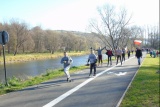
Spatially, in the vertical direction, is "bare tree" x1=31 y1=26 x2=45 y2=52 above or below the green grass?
above

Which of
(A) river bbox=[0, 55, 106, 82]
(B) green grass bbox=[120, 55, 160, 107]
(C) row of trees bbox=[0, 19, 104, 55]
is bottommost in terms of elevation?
(A) river bbox=[0, 55, 106, 82]

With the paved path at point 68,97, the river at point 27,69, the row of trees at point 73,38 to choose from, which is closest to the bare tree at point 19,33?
the row of trees at point 73,38

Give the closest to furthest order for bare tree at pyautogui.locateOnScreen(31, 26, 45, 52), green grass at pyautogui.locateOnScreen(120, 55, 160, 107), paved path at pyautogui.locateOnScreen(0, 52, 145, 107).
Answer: green grass at pyautogui.locateOnScreen(120, 55, 160, 107), paved path at pyautogui.locateOnScreen(0, 52, 145, 107), bare tree at pyautogui.locateOnScreen(31, 26, 45, 52)

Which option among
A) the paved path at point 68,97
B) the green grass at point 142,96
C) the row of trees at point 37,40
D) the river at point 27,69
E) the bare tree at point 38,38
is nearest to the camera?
the green grass at point 142,96

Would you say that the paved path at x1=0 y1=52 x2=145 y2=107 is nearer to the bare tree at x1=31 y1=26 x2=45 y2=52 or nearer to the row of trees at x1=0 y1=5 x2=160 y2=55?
the row of trees at x1=0 y1=5 x2=160 y2=55

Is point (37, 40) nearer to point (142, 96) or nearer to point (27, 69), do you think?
point (27, 69)

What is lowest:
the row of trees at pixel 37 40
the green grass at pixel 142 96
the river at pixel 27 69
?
the river at pixel 27 69

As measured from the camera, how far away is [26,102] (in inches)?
326

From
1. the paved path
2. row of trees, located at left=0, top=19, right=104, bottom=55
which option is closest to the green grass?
the paved path

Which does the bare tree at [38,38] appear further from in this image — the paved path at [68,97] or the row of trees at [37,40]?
the paved path at [68,97]

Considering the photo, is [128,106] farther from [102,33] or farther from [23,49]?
[23,49]

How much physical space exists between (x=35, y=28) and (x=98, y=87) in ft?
294

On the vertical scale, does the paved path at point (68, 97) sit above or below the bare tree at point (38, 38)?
below

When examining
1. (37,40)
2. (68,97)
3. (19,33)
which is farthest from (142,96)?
(37,40)
